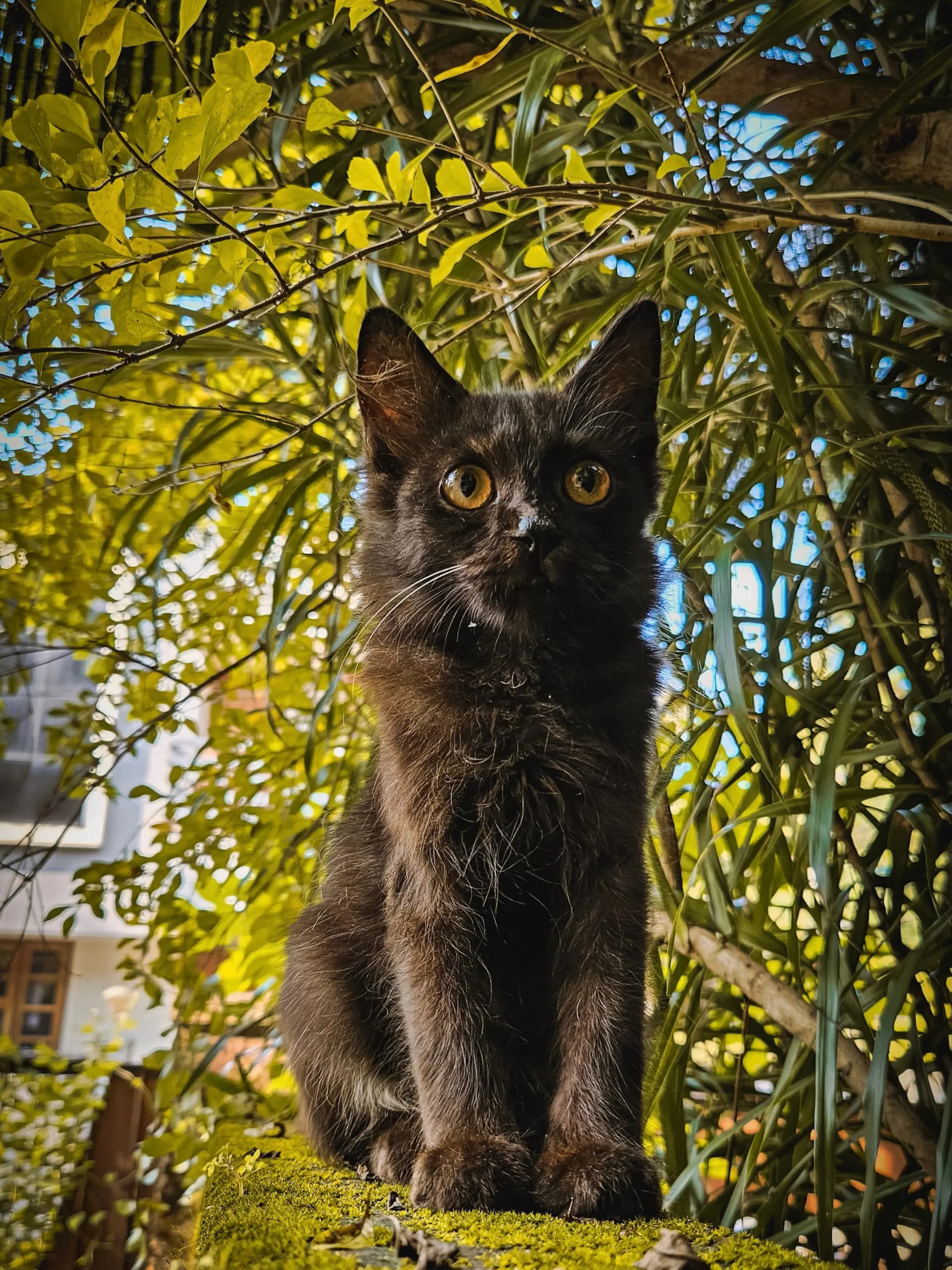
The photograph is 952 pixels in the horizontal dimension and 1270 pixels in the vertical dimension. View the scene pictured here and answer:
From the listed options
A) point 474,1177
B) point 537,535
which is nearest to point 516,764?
point 537,535

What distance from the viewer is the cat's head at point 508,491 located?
0.86 metres

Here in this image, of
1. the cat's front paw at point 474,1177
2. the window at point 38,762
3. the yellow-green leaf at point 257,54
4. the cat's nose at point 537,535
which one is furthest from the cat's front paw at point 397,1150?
the window at point 38,762

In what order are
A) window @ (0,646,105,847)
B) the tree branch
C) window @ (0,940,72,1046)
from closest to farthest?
the tree branch → window @ (0,646,105,847) → window @ (0,940,72,1046)

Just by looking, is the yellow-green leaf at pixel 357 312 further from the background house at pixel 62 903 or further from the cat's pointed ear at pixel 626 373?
the background house at pixel 62 903

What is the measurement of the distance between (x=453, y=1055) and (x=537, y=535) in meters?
0.45

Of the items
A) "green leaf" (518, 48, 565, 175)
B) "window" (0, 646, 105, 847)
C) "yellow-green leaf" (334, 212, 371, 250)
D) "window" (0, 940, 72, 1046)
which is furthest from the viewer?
"window" (0, 940, 72, 1046)

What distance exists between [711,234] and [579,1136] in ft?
2.87

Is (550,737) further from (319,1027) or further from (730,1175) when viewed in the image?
(730,1175)

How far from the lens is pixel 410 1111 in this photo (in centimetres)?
98

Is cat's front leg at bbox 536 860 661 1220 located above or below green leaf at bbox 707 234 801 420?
below

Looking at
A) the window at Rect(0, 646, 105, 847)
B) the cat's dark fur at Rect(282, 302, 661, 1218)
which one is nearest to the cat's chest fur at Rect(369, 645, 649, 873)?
the cat's dark fur at Rect(282, 302, 661, 1218)

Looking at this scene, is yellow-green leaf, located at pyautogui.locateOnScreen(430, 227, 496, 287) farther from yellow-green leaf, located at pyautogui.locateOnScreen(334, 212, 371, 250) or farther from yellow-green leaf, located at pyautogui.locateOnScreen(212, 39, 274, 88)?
yellow-green leaf, located at pyautogui.locateOnScreen(212, 39, 274, 88)

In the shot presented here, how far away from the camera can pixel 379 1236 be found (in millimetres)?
684

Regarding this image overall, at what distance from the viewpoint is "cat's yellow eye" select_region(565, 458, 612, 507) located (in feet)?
2.97
